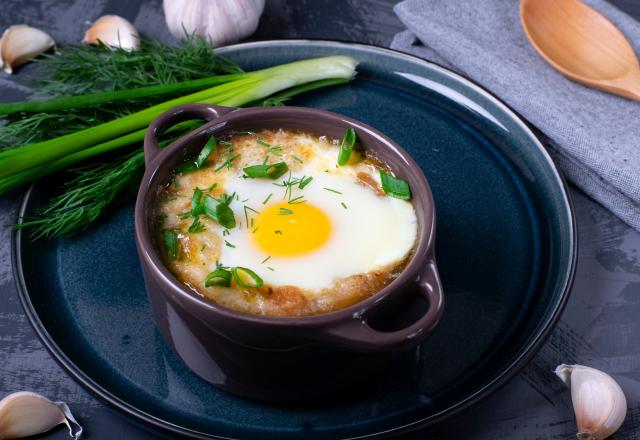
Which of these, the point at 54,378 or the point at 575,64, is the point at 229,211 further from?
the point at 575,64

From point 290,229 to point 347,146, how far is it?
0.29m

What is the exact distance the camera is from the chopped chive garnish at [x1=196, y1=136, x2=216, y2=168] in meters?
1.82

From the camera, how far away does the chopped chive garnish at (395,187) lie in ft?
5.82

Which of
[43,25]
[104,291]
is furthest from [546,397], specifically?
[43,25]

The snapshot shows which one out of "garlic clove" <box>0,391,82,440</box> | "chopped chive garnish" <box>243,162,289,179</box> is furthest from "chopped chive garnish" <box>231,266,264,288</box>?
"garlic clove" <box>0,391,82,440</box>

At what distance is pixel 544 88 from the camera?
7.88ft

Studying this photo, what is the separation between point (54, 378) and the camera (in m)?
1.83

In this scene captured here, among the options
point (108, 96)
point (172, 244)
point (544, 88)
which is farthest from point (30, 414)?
point (544, 88)

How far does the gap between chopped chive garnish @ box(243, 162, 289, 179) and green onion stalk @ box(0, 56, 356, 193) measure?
18.8 inches

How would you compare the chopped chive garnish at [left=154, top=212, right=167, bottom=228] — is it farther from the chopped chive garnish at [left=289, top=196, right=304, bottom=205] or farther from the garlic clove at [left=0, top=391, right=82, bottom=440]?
the garlic clove at [left=0, top=391, right=82, bottom=440]

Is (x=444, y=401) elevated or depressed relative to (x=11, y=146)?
depressed

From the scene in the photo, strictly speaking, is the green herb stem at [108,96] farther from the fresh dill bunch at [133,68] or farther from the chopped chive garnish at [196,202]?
the chopped chive garnish at [196,202]

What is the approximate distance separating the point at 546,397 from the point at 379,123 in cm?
99

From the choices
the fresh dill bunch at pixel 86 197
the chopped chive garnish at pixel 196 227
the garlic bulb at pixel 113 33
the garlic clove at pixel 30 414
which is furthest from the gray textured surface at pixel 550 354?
the chopped chive garnish at pixel 196 227
